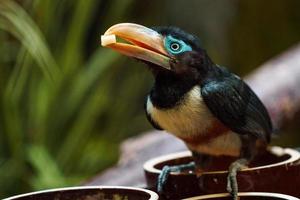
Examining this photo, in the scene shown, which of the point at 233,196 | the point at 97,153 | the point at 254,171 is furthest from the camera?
the point at 97,153

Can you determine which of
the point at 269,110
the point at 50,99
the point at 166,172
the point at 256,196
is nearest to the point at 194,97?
the point at 166,172

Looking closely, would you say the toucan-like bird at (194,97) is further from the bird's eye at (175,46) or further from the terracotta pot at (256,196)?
the terracotta pot at (256,196)

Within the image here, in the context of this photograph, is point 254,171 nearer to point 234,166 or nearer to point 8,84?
point 234,166

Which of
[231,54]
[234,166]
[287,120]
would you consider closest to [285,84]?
[287,120]

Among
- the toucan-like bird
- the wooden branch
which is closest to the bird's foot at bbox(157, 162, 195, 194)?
the toucan-like bird

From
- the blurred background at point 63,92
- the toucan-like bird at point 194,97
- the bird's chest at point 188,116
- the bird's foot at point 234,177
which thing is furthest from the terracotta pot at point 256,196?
the blurred background at point 63,92

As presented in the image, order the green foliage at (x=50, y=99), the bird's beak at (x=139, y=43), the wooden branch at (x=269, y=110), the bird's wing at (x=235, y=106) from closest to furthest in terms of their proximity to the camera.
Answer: the bird's beak at (x=139, y=43) < the bird's wing at (x=235, y=106) < the wooden branch at (x=269, y=110) < the green foliage at (x=50, y=99)

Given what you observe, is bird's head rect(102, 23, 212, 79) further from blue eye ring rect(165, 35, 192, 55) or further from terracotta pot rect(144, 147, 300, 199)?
terracotta pot rect(144, 147, 300, 199)
